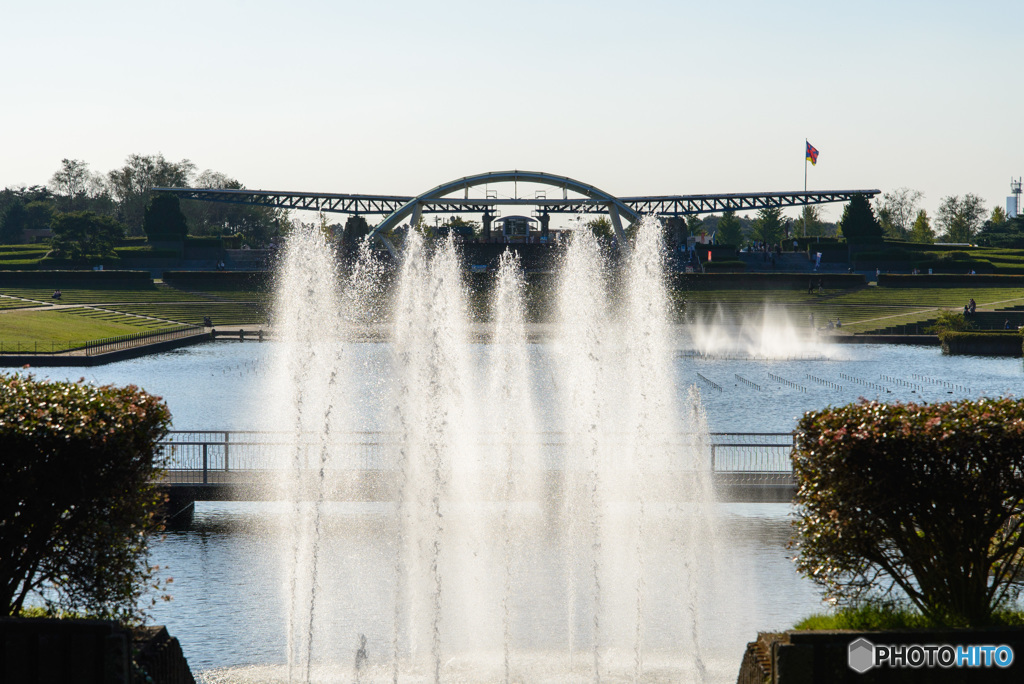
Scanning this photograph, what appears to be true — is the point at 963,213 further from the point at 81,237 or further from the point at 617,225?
the point at 81,237

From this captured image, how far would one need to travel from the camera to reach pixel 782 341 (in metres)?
56.3

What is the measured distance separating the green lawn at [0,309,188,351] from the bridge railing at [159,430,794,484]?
26220 mm

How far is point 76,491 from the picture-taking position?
29.3 feet

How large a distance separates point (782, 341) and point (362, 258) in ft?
177

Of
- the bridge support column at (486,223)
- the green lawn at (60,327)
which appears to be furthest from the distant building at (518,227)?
the green lawn at (60,327)

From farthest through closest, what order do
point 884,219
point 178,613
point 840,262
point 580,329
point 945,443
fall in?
point 884,219, point 840,262, point 580,329, point 178,613, point 945,443

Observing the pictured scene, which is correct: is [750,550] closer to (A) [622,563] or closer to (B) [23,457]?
(A) [622,563]

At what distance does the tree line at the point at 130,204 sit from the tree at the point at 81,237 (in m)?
41.7

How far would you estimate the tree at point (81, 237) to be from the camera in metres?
88.4

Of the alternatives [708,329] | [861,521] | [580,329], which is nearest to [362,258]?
[708,329]

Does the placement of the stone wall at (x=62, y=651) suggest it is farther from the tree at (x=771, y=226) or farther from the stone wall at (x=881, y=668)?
the tree at (x=771, y=226)

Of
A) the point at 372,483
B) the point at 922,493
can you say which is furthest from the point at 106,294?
the point at 922,493

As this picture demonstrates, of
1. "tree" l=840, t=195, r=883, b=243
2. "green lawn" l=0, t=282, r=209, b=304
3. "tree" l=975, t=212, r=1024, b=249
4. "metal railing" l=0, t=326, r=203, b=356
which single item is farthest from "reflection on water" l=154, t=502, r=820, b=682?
"tree" l=975, t=212, r=1024, b=249

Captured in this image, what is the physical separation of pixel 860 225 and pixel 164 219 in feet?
235
